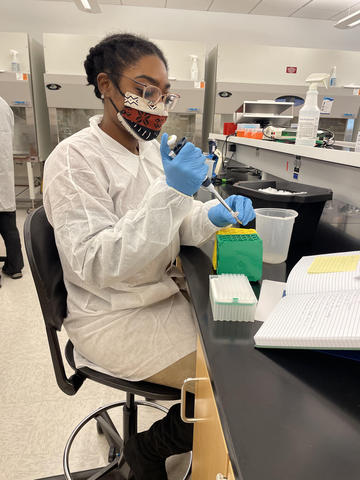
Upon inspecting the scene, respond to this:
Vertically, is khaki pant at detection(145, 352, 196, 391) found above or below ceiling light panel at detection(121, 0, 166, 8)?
below

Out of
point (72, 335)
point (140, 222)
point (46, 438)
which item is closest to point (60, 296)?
point (72, 335)

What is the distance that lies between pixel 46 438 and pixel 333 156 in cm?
150

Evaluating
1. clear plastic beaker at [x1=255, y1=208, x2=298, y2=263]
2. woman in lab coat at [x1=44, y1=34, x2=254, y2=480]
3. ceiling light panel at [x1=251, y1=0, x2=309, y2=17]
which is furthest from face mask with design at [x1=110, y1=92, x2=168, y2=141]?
ceiling light panel at [x1=251, y1=0, x2=309, y2=17]

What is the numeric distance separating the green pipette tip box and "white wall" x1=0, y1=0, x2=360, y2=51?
4727 mm

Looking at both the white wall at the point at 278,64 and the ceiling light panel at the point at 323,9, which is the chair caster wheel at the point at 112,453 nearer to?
the white wall at the point at 278,64

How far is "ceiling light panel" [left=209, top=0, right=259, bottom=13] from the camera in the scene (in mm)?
4535

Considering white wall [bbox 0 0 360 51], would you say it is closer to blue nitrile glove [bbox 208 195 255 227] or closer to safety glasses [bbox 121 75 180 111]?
safety glasses [bbox 121 75 180 111]

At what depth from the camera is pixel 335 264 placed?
0.76m

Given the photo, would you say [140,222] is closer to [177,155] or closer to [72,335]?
[177,155]

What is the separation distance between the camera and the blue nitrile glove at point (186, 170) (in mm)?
734

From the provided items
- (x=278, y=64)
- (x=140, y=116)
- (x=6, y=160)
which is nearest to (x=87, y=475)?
(x=140, y=116)

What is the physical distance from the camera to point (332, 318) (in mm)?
537

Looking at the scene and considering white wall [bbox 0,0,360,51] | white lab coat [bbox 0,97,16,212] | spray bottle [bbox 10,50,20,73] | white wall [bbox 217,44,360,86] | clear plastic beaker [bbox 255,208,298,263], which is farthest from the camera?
white wall [bbox 0,0,360,51]

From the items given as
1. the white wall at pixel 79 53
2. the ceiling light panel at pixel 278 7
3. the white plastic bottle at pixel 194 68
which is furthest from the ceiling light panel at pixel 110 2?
the ceiling light panel at pixel 278 7
